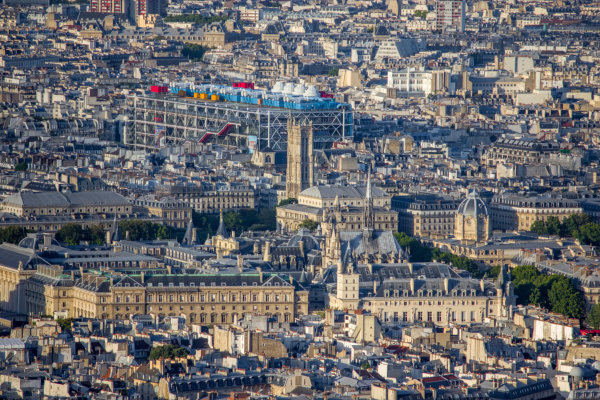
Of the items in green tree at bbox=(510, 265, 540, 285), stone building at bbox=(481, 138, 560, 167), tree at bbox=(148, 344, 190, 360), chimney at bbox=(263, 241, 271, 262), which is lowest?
stone building at bbox=(481, 138, 560, 167)

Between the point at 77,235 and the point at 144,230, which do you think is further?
the point at 144,230

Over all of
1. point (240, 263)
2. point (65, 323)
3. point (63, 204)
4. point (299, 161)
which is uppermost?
point (65, 323)

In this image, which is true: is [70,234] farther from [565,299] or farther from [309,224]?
[565,299]

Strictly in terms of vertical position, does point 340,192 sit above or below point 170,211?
above

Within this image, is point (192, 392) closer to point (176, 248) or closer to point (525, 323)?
point (525, 323)

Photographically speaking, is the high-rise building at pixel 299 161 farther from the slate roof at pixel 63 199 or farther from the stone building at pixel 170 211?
the slate roof at pixel 63 199

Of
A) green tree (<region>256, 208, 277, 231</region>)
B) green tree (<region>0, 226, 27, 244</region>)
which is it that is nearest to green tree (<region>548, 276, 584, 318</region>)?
green tree (<region>256, 208, 277, 231</region>)

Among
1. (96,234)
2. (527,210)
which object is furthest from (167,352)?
(527,210)

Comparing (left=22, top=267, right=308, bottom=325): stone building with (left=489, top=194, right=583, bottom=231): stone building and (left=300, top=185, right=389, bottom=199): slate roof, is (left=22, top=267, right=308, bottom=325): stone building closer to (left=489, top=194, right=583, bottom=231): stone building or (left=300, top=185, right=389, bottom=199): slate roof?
(left=300, top=185, right=389, bottom=199): slate roof
